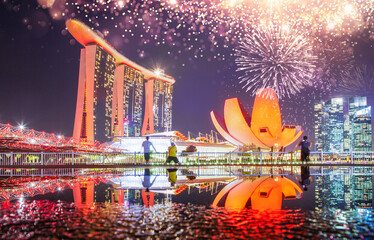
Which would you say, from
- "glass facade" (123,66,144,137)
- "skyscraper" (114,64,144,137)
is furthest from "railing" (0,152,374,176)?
"glass facade" (123,66,144,137)

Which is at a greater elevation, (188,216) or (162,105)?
(162,105)

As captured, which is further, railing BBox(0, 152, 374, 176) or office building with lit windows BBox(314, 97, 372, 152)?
office building with lit windows BBox(314, 97, 372, 152)

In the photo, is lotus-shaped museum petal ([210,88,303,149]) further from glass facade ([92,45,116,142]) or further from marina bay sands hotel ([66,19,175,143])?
glass facade ([92,45,116,142])

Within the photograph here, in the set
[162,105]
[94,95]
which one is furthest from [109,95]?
[162,105]

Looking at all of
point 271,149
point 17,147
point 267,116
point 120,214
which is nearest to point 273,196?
point 120,214

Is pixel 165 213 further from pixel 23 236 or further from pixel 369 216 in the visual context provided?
pixel 369 216

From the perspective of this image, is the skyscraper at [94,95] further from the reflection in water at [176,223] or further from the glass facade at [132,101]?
the reflection in water at [176,223]

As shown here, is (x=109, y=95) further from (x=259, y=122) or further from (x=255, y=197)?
(x=255, y=197)
